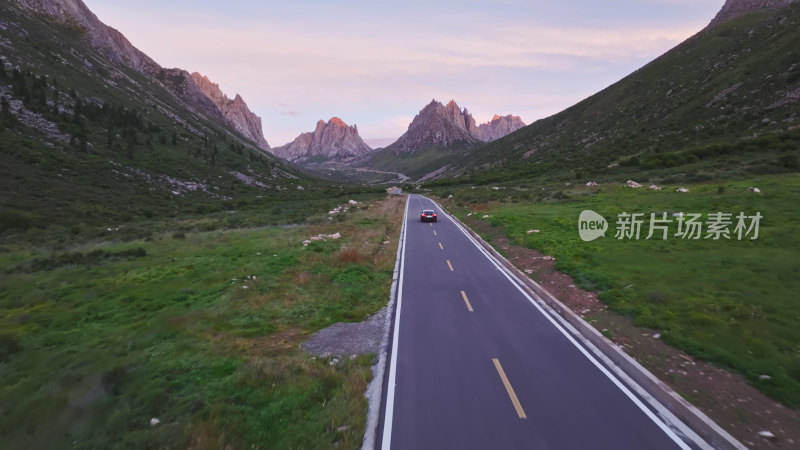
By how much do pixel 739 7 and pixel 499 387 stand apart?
194338 mm

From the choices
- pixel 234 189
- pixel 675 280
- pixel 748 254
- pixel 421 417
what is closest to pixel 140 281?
pixel 421 417

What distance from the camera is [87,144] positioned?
197ft

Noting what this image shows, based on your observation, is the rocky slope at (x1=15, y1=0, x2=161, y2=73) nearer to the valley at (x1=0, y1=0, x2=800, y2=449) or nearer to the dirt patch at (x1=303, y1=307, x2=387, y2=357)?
the valley at (x1=0, y1=0, x2=800, y2=449)

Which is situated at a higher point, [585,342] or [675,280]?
[675,280]

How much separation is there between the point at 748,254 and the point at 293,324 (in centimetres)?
2132

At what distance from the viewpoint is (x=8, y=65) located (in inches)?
2744

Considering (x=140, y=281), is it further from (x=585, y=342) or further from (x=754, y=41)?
(x=754, y=41)

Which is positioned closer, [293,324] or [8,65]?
[293,324]

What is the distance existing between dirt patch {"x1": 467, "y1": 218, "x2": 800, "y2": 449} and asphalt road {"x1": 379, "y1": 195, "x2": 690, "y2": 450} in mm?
1251

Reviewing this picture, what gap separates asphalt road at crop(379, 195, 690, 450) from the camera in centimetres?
604

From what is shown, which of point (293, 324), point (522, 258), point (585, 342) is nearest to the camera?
point (585, 342)

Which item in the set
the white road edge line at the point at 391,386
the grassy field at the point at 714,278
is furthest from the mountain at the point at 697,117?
the white road edge line at the point at 391,386

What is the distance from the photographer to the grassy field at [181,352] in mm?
6371

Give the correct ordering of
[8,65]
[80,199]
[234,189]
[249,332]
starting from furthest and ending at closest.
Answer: [234,189], [8,65], [80,199], [249,332]
